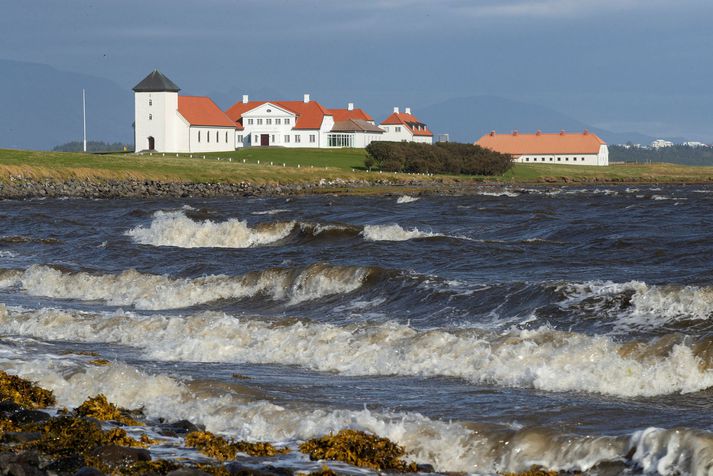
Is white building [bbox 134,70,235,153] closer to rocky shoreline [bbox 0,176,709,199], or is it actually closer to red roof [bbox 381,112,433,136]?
rocky shoreline [bbox 0,176,709,199]

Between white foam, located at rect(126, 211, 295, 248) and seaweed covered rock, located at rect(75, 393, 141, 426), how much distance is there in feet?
83.9

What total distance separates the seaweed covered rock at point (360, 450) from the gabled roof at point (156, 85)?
349 feet

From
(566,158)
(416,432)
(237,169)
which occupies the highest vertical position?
(566,158)

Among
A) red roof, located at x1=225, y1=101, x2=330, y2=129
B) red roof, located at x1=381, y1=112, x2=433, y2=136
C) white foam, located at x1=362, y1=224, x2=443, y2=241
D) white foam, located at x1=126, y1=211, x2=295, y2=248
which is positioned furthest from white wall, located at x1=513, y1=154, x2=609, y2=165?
white foam, located at x1=362, y1=224, x2=443, y2=241

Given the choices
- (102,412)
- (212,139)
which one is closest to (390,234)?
(102,412)

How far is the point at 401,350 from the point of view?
16938mm

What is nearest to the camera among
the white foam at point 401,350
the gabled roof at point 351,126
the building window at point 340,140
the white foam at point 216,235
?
the white foam at point 401,350

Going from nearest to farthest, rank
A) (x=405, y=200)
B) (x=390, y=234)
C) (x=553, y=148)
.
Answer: (x=390, y=234)
(x=405, y=200)
(x=553, y=148)

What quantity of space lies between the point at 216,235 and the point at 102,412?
27118 mm

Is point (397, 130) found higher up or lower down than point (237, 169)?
higher up

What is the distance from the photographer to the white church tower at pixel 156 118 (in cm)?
11425

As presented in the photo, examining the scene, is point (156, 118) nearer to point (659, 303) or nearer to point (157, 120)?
point (157, 120)

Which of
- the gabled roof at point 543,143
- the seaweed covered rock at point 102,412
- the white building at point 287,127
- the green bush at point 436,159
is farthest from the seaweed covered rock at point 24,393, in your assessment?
the gabled roof at point 543,143

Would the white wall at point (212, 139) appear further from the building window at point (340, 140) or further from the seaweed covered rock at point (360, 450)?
the seaweed covered rock at point (360, 450)
